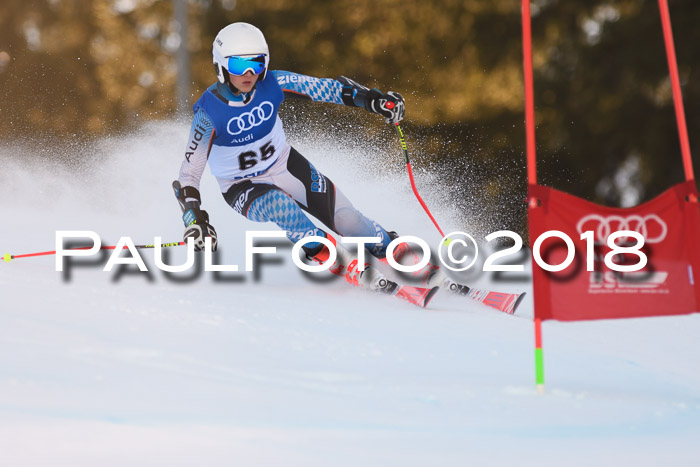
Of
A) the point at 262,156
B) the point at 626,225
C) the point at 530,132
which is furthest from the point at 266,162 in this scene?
the point at 626,225

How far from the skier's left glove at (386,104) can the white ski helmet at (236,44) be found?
0.68 m

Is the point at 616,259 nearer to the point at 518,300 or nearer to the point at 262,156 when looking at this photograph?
the point at 518,300

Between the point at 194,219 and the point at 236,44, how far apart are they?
1.00 m

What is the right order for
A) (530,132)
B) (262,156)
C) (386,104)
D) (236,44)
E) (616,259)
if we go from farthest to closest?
(262,156), (386,104), (236,44), (616,259), (530,132)

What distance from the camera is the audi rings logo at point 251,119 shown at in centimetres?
516

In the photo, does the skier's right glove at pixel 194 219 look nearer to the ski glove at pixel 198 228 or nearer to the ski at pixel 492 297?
the ski glove at pixel 198 228

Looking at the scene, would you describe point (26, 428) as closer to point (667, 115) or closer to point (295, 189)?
point (295, 189)

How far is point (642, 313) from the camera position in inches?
147

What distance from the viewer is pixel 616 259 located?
374 centimetres

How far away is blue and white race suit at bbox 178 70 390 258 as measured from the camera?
204 inches

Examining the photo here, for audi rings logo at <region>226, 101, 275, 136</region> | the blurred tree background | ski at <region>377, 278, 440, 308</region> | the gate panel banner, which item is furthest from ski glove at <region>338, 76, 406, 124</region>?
the blurred tree background

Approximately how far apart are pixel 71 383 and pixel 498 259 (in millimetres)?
4329

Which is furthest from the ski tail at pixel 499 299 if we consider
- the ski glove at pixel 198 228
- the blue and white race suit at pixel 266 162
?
the ski glove at pixel 198 228

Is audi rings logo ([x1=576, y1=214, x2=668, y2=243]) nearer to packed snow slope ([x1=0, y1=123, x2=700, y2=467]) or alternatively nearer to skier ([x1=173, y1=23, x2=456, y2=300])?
packed snow slope ([x1=0, y1=123, x2=700, y2=467])
